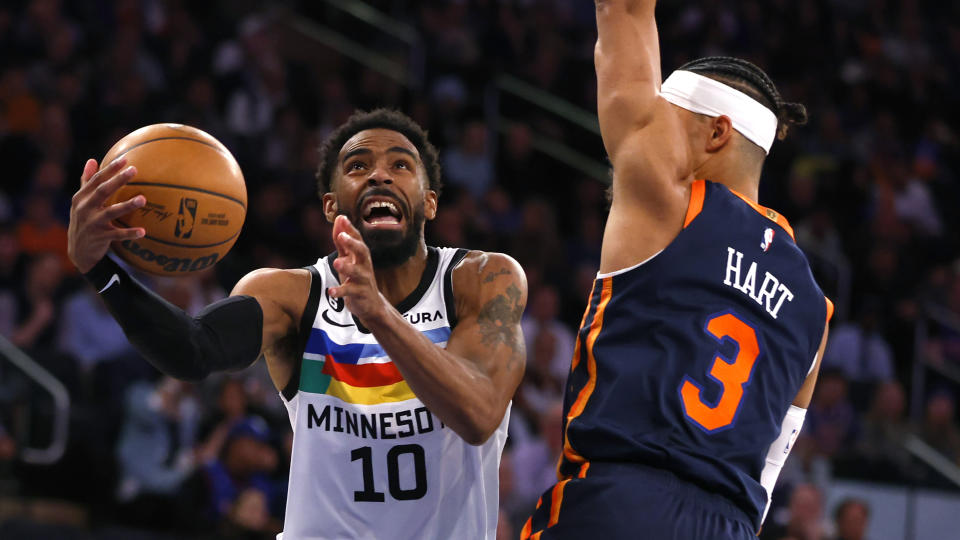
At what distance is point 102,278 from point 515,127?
870 cm

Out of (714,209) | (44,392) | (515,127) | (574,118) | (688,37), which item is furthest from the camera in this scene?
(688,37)

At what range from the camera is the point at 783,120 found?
358 centimetres

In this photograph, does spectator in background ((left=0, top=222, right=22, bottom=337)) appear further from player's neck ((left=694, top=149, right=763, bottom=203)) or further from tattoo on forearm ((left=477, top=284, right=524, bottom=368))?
player's neck ((left=694, top=149, right=763, bottom=203))

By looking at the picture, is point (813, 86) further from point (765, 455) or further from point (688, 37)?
point (765, 455)

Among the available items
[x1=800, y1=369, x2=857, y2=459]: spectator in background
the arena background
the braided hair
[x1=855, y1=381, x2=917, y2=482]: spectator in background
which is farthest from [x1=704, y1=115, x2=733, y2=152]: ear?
[x1=800, y1=369, x2=857, y2=459]: spectator in background

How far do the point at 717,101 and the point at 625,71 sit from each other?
36 cm

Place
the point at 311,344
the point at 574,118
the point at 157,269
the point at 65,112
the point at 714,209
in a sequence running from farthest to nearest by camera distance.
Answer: the point at 574,118 → the point at 65,112 → the point at 311,344 → the point at 157,269 → the point at 714,209

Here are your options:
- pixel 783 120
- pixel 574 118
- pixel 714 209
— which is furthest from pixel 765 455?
pixel 574 118

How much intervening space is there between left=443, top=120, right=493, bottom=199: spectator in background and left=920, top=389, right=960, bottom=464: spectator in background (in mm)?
4415

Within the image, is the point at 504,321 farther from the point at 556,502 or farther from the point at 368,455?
the point at 556,502

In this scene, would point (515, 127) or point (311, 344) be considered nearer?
point (311, 344)

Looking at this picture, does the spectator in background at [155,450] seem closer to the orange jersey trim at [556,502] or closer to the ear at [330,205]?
the ear at [330,205]

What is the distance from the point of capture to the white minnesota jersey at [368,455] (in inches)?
147

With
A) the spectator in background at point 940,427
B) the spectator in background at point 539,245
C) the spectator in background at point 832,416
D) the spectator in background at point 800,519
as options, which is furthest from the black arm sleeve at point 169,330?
the spectator in background at point 940,427
